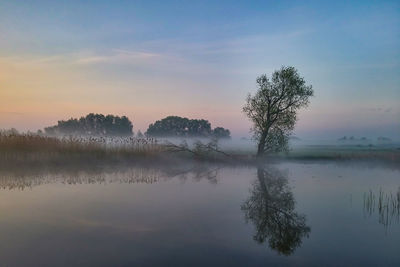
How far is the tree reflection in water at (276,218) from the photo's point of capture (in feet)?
36.5

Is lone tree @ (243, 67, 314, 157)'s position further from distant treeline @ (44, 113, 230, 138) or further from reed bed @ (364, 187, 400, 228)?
distant treeline @ (44, 113, 230, 138)

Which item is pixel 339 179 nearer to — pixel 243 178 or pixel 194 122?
pixel 243 178

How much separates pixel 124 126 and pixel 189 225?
359 ft

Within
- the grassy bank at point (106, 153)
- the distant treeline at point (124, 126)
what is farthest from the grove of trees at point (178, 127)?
the grassy bank at point (106, 153)

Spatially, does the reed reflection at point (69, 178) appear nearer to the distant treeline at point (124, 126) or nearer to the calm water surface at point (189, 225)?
the calm water surface at point (189, 225)

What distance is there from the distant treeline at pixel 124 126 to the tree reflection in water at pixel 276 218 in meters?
92.7

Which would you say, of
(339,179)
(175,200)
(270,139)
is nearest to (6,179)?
(175,200)

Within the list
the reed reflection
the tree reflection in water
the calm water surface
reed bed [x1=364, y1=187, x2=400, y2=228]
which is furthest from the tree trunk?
reed bed [x1=364, y1=187, x2=400, y2=228]

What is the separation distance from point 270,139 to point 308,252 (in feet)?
100

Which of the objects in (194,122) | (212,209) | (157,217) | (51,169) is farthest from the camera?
(194,122)

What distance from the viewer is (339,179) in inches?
1090

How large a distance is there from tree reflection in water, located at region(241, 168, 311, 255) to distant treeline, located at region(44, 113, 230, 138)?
92.7m

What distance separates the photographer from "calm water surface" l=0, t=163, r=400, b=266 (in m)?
9.51

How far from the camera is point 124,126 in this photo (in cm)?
11900
